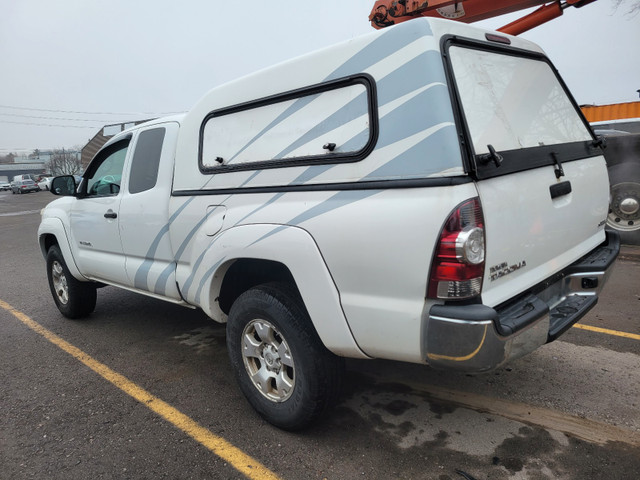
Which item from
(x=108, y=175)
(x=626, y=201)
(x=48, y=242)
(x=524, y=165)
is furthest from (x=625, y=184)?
(x=48, y=242)

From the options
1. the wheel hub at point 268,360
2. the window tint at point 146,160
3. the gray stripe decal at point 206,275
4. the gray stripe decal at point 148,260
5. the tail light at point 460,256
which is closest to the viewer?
the tail light at point 460,256

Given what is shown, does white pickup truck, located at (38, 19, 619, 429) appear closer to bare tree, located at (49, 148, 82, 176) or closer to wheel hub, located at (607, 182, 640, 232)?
wheel hub, located at (607, 182, 640, 232)

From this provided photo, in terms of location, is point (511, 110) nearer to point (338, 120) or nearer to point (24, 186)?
point (338, 120)

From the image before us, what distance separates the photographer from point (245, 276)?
3.16 metres

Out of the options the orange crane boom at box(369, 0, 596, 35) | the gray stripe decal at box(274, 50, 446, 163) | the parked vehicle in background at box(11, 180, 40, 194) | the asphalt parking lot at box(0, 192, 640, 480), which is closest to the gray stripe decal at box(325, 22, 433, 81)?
the gray stripe decal at box(274, 50, 446, 163)

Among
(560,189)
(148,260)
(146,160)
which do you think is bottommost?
(148,260)

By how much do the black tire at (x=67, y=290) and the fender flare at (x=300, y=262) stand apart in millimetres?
2695

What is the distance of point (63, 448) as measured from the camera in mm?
2746

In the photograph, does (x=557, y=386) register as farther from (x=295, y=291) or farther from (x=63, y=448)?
(x=63, y=448)

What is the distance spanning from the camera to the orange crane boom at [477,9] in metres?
7.32

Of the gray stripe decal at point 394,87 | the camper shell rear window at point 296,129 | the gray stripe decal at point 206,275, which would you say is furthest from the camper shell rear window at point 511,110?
the gray stripe decal at point 206,275

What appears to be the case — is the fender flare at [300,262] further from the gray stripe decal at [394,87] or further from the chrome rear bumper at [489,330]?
the gray stripe decal at [394,87]

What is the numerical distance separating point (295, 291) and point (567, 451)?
1.68 m

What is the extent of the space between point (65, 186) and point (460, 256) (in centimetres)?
423
